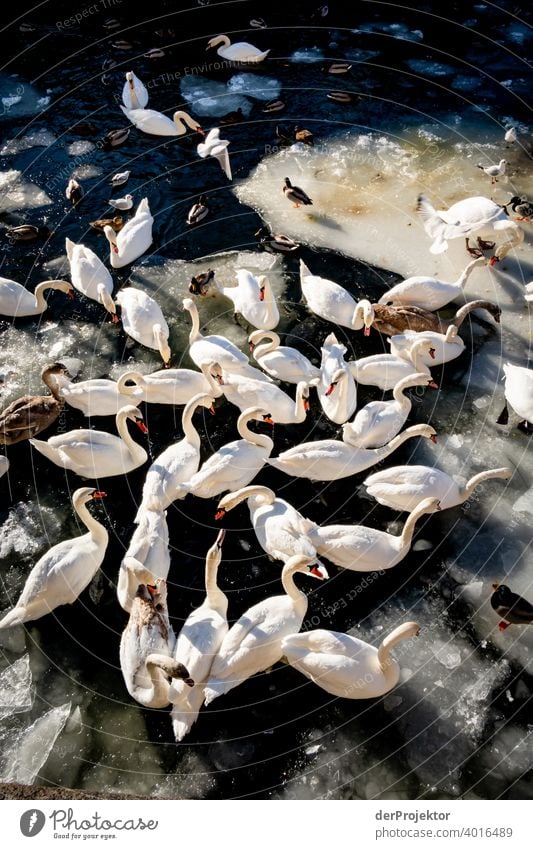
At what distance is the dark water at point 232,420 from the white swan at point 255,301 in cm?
52

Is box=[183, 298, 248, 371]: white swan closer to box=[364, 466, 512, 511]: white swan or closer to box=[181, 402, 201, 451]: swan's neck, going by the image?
box=[181, 402, 201, 451]: swan's neck

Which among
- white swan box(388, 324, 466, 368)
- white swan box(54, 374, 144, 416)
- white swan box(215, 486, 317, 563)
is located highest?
white swan box(388, 324, 466, 368)

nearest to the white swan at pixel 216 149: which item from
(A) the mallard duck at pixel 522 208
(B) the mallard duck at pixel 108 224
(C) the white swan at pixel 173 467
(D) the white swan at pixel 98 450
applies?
(B) the mallard duck at pixel 108 224

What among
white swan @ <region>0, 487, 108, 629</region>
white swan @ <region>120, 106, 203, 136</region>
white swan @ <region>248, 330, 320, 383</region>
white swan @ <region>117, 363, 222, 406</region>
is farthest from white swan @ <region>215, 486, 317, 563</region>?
white swan @ <region>120, 106, 203, 136</region>

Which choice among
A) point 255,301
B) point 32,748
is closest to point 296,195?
point 255,301

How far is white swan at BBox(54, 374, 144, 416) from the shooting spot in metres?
8.30

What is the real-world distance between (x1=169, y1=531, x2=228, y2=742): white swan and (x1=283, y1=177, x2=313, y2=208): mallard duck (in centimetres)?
616

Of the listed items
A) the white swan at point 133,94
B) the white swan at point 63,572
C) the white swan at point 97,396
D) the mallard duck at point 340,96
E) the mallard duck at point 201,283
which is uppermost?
the mallard duck at point 340,96

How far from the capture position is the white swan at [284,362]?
848 centimetres

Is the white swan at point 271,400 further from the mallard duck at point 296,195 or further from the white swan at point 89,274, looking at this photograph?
the mallard duck at point 296,195

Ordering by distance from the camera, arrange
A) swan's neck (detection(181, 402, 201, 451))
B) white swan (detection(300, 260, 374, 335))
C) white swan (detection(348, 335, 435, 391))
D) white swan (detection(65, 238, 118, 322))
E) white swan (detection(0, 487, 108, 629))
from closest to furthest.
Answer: white swan (detection(0, 487, 108, 629)) < swan's neck (detection(181, 402, 201, 451)) < white swan (detection(348, 335, 435, 391)) < white swan (detection(300, 260, 374, 335)) < white swan (detection(65, 238, 118, 322))

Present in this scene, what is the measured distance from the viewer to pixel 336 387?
8.14 m

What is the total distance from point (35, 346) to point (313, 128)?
21.3ft

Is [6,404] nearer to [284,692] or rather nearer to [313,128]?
[284,692]
